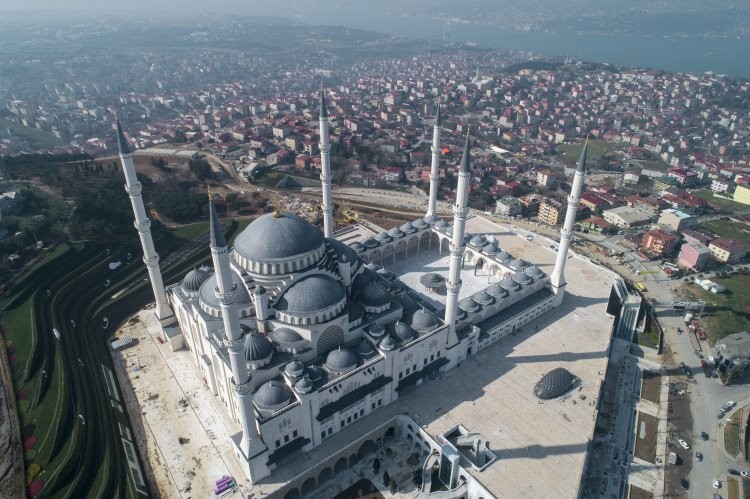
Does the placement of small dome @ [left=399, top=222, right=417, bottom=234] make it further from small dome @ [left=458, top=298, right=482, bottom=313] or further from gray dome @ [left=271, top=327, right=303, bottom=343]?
gray dome @ [left=271, top=327, right=303, bottom=343]

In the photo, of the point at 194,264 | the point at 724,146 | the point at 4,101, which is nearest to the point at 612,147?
the point at 724,146

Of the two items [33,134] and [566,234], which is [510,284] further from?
[33,134]

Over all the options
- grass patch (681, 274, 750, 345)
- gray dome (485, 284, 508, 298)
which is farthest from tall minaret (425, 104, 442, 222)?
grass patch (681, 274, 750, 345)

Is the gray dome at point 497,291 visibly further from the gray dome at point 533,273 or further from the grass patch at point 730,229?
the grass patch at point 730,229

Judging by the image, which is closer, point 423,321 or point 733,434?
point 733,434

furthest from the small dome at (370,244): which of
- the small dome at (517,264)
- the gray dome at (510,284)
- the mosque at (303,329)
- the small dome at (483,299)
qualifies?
the small dome at (517,264)

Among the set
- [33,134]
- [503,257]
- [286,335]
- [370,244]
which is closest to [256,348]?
[286,335]

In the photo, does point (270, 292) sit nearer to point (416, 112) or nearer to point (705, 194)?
point (705, 194)
